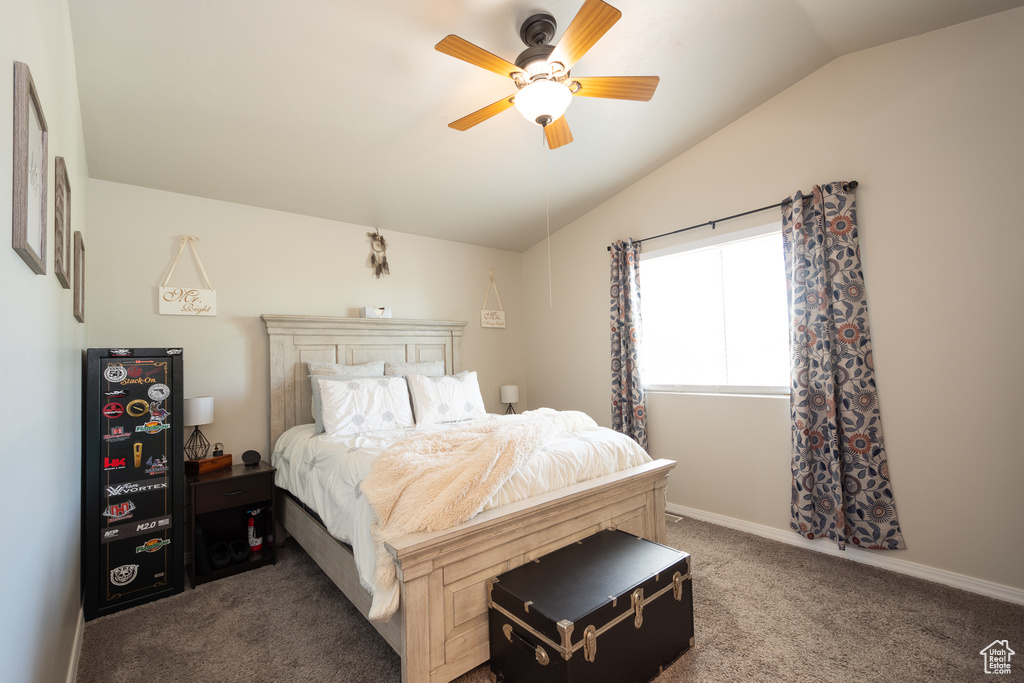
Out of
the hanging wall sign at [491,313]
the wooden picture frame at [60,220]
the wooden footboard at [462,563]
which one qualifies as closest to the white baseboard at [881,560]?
the wooden footboard at [462,563]

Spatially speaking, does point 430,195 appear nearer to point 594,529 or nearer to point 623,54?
point 623,54

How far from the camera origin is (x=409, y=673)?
1.64m

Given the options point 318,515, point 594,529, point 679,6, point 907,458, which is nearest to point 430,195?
point 679,6

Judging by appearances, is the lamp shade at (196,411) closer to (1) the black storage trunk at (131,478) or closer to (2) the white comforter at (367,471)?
(1) the black storage trunk at (131,478)

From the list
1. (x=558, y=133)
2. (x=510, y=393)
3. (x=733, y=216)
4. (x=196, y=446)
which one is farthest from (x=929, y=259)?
(x=196, y=446)

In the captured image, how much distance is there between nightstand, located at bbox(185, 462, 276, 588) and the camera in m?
2.67

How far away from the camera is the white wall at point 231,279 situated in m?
2.90

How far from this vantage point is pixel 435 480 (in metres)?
1.87

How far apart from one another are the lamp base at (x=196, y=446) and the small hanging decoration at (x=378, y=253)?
1791 millimetres

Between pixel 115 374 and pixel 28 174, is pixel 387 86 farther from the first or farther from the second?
pixel 115 374

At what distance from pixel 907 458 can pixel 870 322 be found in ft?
2.63

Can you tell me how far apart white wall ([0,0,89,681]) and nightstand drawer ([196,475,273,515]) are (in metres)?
0.57

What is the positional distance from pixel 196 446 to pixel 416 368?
1640 millimetres

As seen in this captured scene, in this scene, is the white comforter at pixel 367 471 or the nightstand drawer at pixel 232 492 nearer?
the white comforter at pixel 367 471
